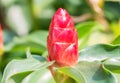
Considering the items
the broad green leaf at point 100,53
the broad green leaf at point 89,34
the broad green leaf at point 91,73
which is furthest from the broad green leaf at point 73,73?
the broad green leaf at point 89,34

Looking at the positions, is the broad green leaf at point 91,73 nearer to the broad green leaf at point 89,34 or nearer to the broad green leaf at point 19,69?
the broad green leaf at point 19,69

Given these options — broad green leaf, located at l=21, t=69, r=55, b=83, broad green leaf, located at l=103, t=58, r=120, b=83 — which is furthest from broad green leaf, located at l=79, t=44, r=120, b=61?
broad green leaf, located at l=21, t=69, r=55, b=83

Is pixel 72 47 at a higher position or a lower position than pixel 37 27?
higher

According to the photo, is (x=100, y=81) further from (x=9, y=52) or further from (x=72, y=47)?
(x=9, y=52)

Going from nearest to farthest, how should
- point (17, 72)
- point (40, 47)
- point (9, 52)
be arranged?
1. point (17, 72)
2. point (40, 47)
3. point (9, 52)

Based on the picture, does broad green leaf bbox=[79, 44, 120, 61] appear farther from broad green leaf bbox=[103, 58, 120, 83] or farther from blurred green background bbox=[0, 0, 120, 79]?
blurred green background bbox=[0, 0, 120, 79]

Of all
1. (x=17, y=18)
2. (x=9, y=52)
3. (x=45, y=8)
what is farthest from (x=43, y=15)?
(x=9, y=52)

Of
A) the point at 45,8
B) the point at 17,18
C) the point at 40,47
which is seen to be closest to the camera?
the point at 40,47
